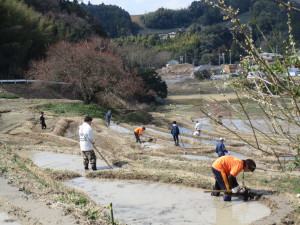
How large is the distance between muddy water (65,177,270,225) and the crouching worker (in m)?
0.34

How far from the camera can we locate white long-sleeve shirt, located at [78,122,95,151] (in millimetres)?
12922

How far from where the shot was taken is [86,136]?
1301 cm

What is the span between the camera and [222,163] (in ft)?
32.3

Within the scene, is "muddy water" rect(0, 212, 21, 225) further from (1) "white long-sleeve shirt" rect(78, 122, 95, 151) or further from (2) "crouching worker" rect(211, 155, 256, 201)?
(1) "white long-sleeve shirt" rect(78, 122, 95, 151)

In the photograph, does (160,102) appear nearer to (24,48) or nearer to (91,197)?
(24,48)

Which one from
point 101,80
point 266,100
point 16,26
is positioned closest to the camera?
point 266,100

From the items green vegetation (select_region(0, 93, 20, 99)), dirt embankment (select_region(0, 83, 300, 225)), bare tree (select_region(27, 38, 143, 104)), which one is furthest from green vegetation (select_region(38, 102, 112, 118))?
green vegetation (select_region(0, 93, 20, 99))

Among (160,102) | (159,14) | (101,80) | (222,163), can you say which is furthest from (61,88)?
(159,14)

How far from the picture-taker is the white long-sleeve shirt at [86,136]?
→ 42.4 ft

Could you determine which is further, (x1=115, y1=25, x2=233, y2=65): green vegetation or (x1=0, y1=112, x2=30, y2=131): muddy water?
(x1=115, y1=25, x2=233, y2=65): green vegetation

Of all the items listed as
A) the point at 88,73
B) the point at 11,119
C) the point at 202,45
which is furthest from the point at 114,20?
the point at 11,119

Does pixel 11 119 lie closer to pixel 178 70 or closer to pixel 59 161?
pixel 59 161

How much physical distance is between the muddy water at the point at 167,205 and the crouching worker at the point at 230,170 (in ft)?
1.13

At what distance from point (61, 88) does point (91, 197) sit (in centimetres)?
3118
